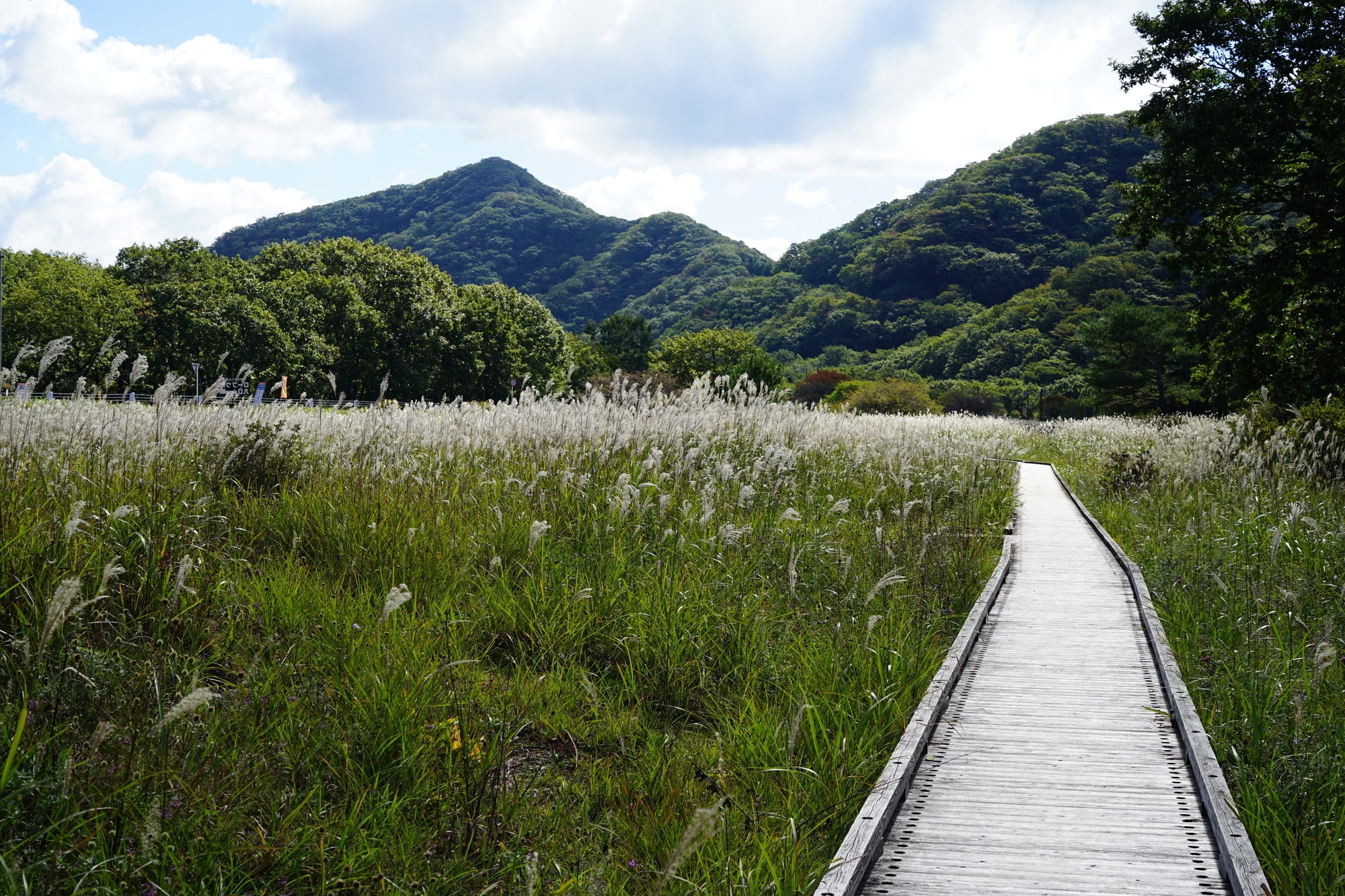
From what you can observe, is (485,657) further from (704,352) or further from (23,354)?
(704,352)

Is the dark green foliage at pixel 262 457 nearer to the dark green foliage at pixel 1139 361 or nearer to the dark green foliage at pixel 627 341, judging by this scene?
the dark green foliage at pixel 1139 361

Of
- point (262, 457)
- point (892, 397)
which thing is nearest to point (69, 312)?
point (262, 457)

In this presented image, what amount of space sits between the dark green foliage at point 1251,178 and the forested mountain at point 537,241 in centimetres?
8993

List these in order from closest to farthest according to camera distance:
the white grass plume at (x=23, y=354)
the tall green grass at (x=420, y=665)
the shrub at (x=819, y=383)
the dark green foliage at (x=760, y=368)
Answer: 1. the tall green grass at (x=420, y=665)
2. the white grass plume at (x=23, y=354)
3. the dark green foliage at (x=760, y=368)
4. the shrub at (x=819, y=383)

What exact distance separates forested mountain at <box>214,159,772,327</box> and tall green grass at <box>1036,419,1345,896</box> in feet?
325

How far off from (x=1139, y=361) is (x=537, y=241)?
4406 inches

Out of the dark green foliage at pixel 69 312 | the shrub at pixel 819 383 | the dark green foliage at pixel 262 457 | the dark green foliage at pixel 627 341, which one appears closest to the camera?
the dark green foliage at pixel 262 457

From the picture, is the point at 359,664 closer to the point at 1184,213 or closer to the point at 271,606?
the point at 271,606

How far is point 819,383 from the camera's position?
6450 centimetres

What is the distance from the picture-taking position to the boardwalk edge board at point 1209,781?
2.33 metres

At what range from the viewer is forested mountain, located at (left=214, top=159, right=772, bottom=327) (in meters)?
118

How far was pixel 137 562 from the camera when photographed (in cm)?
318

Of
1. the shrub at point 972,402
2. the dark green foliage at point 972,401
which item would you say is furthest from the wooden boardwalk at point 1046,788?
the shrub at point 972,402

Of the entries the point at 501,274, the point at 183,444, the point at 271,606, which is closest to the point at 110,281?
the point at 183,444
